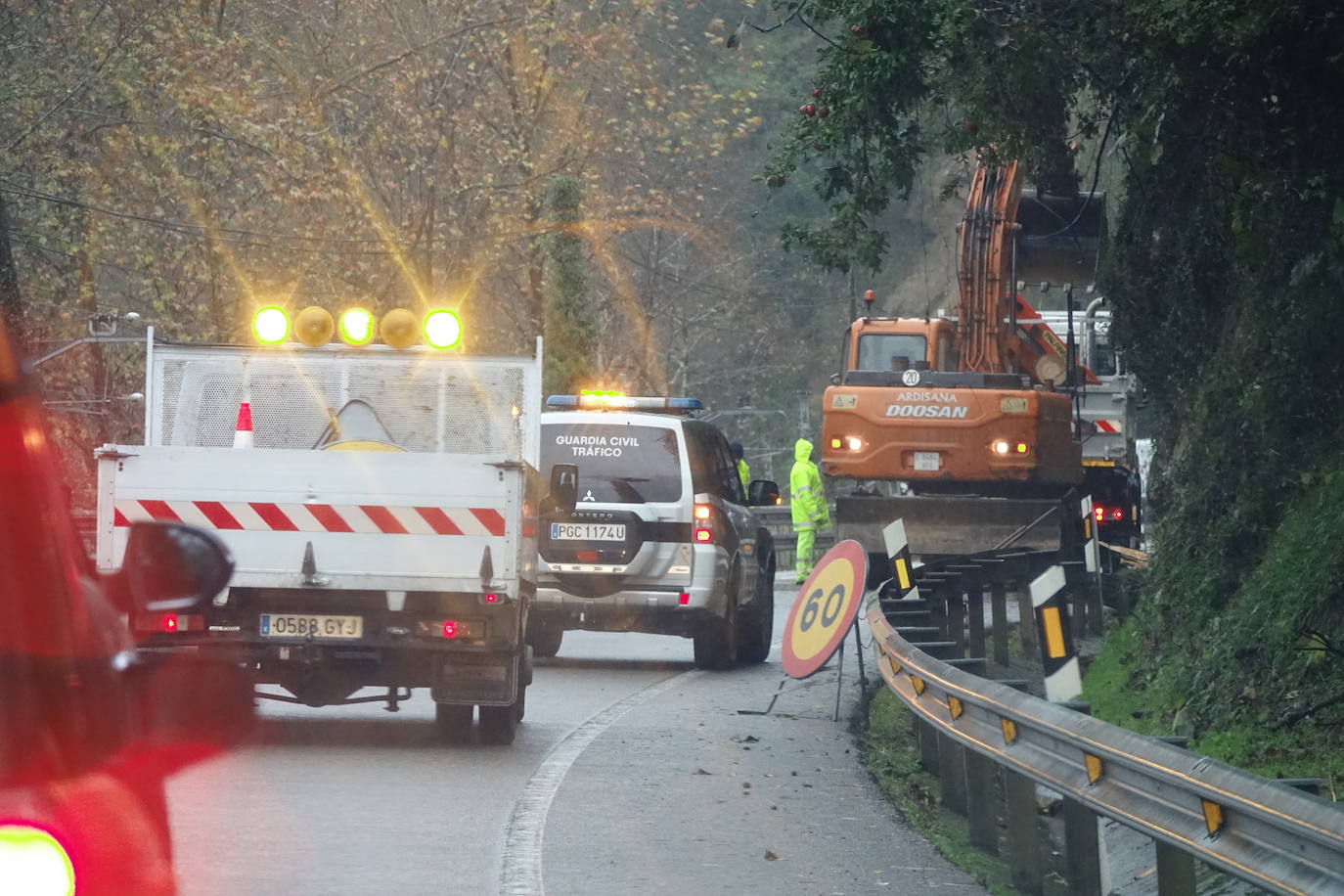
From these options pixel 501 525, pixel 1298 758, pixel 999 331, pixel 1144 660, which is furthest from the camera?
pixel 999 331

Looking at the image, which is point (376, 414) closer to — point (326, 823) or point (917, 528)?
point (326, 823)

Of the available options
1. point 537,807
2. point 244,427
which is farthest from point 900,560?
point 537,807

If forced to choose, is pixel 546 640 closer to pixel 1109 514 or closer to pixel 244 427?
pixel 244 427

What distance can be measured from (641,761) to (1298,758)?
3.54 metres

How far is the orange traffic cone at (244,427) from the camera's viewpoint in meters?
12.4

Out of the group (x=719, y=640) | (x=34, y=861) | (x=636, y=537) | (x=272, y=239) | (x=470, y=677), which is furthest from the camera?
(x=272, y=239)

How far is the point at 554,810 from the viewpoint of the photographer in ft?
30.3

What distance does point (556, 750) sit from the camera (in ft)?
37.6

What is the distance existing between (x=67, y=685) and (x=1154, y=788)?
3.46m

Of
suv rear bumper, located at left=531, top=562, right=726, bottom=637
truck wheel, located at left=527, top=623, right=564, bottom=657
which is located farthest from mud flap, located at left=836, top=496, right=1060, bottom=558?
suv rear bumper, located at left=531, top=562, right=726, bottom=637

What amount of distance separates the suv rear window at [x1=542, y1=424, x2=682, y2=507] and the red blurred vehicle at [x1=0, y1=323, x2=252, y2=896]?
12521 mm

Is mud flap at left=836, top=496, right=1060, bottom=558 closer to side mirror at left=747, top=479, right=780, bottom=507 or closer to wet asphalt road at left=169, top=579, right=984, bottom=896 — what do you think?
side mirror at left=747, top=479, right=780, bottom=507

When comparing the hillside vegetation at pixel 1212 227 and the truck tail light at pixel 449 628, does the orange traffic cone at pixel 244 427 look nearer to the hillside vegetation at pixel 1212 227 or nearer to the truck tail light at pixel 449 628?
the truck tail light at pixel 449 628

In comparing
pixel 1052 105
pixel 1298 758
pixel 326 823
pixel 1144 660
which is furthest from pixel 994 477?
pixel 326 823
